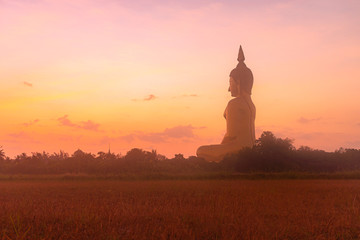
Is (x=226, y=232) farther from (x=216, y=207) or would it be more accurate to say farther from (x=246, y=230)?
(x=216, y=207)

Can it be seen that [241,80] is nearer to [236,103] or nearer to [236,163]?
[236,103]

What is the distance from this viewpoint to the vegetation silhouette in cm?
2870

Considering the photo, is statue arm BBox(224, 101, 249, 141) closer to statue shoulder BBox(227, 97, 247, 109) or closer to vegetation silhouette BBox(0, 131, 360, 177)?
statue shoulder BBox(227, 97, 247, 109)

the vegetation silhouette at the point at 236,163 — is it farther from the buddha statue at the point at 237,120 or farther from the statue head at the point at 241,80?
the statue head at the point at 241,80

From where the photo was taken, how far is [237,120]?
3472cm

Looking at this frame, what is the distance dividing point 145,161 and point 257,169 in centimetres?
1037

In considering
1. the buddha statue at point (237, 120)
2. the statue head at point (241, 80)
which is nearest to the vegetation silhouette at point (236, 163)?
→ the buddha statue at point (237, 120)

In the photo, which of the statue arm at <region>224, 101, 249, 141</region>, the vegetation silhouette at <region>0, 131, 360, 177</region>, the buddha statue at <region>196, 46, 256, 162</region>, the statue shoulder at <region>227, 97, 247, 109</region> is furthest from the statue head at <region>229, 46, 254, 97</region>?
the vegetation silhouette at <region>0, 131, 360, 177</region>

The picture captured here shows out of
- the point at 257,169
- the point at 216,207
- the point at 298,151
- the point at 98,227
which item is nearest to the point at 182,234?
the point at 98,227

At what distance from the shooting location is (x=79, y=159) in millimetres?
36750

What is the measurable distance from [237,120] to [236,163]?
254 inches

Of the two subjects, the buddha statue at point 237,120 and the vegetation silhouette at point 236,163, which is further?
the buddha statue at point 237,120

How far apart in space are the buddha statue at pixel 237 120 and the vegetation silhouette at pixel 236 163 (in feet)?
4.26

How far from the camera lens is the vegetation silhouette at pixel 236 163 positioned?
94.2ft
